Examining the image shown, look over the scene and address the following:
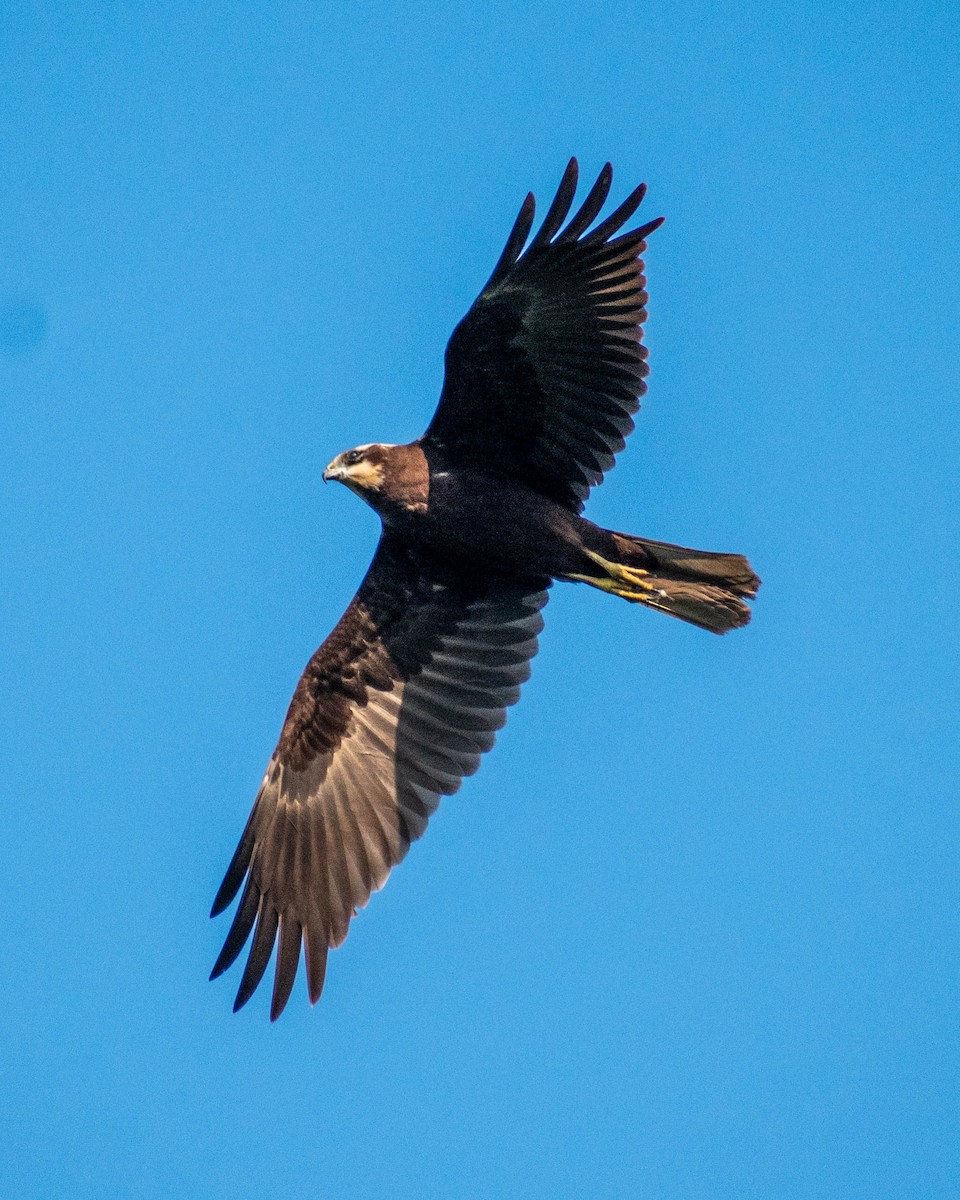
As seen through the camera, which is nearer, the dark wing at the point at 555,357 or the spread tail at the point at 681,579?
the dark wing at the point at 555,357

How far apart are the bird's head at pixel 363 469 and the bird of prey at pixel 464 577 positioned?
13 mm

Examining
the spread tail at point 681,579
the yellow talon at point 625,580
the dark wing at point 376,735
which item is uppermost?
the spread tail at point 681,579

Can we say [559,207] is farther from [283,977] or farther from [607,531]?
[283,977]

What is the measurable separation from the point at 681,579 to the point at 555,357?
1607 mm

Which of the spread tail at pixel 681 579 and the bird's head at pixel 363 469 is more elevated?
the spread tail at pixel 681 579

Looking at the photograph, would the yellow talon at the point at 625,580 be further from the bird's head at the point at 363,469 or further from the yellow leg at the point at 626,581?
the bird's head at the point at 363,469

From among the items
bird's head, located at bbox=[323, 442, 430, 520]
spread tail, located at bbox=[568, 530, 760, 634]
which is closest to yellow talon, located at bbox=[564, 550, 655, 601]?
spread tail, located at bbox=[568, 530, 760, 634]

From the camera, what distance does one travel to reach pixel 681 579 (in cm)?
996

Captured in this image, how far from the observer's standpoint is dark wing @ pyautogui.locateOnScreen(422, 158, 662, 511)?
933 centimetres

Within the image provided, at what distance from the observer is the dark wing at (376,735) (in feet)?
34.4

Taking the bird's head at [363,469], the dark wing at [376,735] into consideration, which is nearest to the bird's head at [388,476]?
the bird's head at [363,469]

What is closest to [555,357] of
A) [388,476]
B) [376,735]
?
[388,476]

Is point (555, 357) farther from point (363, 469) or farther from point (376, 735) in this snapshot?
point (376, 735)

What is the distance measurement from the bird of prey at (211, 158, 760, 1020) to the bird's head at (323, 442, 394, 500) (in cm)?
1
